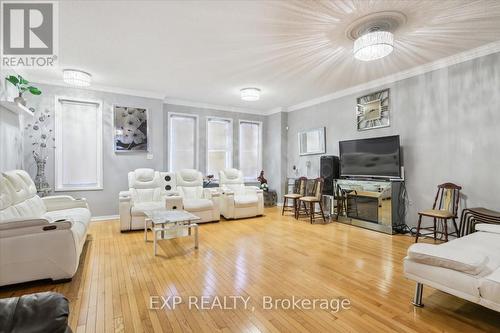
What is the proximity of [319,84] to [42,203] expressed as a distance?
4.96 metres

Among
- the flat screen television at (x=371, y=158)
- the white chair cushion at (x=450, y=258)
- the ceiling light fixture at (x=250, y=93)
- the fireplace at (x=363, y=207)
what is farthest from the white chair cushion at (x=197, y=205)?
the white chair cushion at (x=450, y=258)

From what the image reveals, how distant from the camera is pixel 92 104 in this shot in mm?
4930

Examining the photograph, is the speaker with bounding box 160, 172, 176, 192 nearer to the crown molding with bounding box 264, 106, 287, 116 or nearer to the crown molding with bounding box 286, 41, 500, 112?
the crown molding with bounding box 264, 106, 287, 116

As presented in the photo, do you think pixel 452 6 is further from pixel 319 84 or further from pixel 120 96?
pixel 120 96

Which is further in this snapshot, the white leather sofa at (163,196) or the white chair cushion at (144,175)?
the white chair cushion at (144,175)

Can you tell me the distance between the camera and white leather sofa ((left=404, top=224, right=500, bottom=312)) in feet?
5.30

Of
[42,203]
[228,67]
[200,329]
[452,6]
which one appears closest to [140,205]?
[42,203]

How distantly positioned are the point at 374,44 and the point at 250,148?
472 cm

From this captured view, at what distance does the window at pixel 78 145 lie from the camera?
4621 millimetres

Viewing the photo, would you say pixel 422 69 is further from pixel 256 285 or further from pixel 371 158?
pixel 256 285

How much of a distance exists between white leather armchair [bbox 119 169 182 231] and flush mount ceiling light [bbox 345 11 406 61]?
3.50 metres

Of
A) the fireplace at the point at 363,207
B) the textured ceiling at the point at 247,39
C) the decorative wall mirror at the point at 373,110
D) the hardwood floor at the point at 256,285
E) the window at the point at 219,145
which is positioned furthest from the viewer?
the window at the point at 219,145

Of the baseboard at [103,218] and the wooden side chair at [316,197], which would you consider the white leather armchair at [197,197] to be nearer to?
the baseboard at [103,218]

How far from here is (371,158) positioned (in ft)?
14.6
